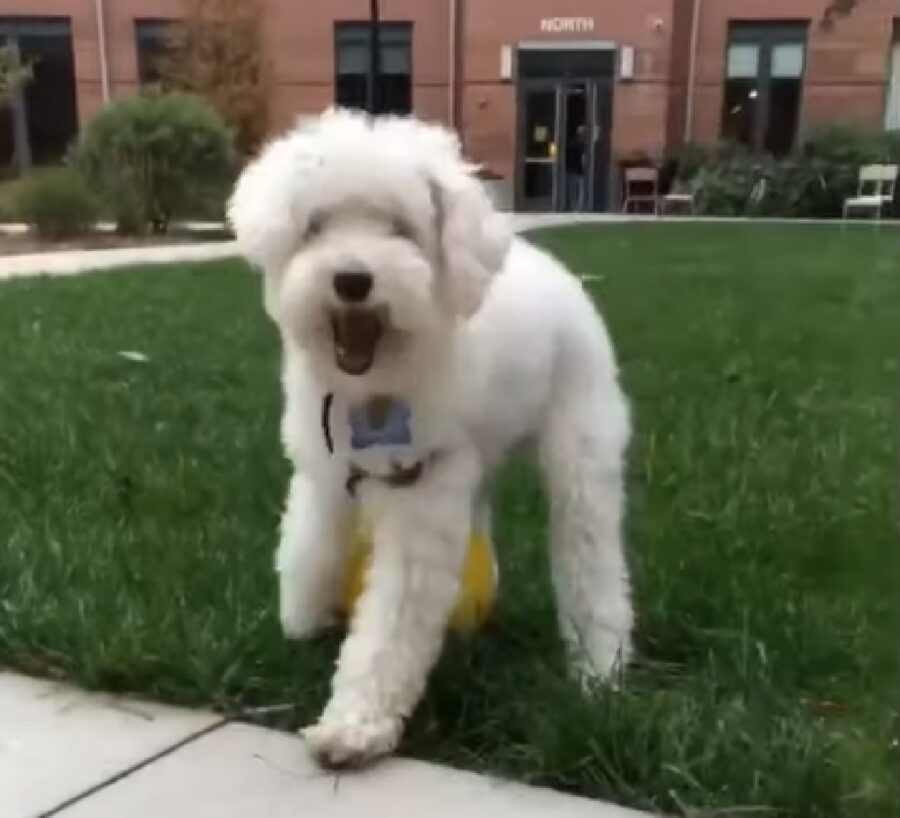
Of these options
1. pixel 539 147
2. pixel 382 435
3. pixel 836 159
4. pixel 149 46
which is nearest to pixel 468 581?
pixel 382 435

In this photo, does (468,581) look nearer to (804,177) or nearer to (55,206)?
(55,206)

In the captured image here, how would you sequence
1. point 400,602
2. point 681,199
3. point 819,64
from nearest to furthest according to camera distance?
point 400,602, point 681,199, point 819,64

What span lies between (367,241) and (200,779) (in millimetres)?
1044

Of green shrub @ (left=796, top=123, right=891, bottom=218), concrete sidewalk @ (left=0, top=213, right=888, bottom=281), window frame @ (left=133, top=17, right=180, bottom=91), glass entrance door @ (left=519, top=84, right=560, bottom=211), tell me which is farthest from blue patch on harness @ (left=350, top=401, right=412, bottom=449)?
window frame @ (left=133, top=17, right=180, bottom=91)

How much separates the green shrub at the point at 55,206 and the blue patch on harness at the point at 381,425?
1452 cm

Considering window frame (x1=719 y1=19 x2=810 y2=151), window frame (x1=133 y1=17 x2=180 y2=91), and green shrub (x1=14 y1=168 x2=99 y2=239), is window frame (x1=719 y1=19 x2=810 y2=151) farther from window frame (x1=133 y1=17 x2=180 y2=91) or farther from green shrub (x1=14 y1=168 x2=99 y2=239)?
green shrub (x1=14 y1=168 x2=99 y2=239)

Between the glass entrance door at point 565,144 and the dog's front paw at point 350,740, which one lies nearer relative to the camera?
the dog's front paw at point 350,740

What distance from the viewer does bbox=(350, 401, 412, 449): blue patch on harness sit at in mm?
2656

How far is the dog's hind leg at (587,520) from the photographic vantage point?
2.97 m

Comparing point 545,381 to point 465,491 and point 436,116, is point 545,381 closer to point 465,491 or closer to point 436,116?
point 465,491

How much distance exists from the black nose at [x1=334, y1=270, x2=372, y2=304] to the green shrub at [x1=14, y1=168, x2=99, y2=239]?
14725 millimetres

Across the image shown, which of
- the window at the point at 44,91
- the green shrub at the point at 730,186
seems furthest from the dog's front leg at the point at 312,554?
the window at the point at 44,91

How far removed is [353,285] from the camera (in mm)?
2432

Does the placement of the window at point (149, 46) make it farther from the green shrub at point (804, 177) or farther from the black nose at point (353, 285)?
A: the black nose at point (353, 285)
